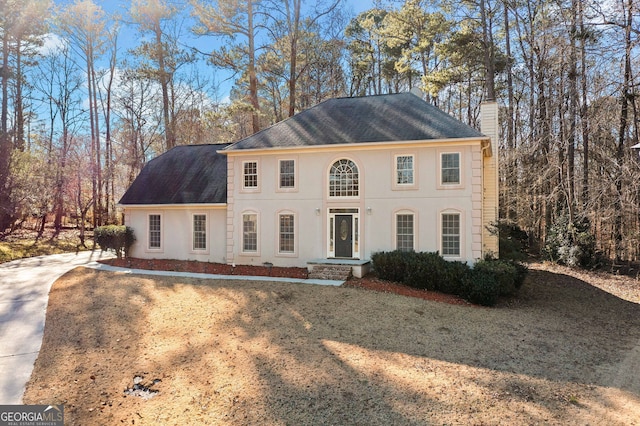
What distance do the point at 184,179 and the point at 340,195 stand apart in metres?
8.47

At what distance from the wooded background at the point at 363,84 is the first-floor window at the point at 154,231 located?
762 centimetres

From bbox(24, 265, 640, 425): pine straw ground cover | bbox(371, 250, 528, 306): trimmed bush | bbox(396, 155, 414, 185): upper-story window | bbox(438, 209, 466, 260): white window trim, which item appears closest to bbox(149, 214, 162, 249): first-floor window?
bbox(24, 265, 640, 425): pine straw ground cover

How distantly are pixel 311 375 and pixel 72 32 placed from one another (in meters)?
30.4

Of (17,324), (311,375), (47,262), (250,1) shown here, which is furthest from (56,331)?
(250,1)

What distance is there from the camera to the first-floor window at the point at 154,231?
17.6 m

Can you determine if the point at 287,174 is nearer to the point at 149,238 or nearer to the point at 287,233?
the point at 287,233

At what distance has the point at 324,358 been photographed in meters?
7.02

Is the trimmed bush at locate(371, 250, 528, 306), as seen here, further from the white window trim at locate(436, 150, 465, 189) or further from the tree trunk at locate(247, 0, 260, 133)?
the tree trunk at locate(247, 0, 260, 133)

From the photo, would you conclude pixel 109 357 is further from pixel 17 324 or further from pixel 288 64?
pixel 288 64

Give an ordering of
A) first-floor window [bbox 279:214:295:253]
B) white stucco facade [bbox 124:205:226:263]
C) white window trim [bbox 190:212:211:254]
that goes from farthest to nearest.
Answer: white window trim [bbox 190:212:211:254] → white stucco facade [bbox 124:205:226:263] → first-floor window [bbox 279:214:295:253]

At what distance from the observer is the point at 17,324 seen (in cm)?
864

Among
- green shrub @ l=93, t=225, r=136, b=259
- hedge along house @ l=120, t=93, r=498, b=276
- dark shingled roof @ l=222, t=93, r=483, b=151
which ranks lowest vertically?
green shrub @ l=93, t=225, r=136, b=259

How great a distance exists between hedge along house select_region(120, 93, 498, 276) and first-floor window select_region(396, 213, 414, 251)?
4cm

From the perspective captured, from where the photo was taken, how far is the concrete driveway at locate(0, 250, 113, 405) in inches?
250
